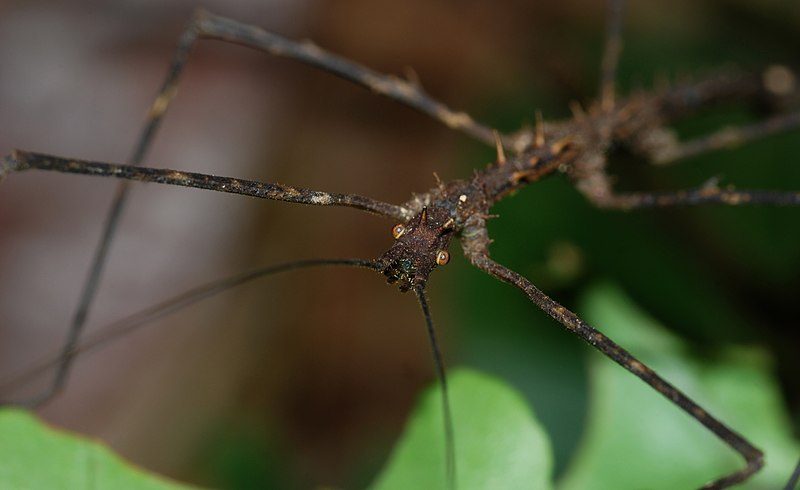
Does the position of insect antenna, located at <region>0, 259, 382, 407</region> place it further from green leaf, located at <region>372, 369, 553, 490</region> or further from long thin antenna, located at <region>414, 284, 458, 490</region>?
green leaf, located at <region>372, 369, 553, 490</region>

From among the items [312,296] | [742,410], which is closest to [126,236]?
[312,296]

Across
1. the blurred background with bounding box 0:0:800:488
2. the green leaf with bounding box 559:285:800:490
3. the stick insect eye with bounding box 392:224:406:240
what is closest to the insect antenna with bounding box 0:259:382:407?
the stick insect eye with bounding box 392:224:406:240

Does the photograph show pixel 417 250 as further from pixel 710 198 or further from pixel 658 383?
pixel 710 198

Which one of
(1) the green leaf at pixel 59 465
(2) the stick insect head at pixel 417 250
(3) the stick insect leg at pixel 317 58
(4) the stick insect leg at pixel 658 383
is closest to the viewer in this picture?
(1) the green leaf at pixel 59 465

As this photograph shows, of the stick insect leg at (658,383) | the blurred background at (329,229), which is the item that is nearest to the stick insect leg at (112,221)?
the blurred background at (329,229)

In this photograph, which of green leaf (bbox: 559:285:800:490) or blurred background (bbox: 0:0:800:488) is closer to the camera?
green leaf (bbox: 559:285:800:490)

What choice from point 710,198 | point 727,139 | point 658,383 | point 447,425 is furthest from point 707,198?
point 447,425

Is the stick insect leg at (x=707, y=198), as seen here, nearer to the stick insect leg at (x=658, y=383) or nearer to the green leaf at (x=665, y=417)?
the green leaf at (x=665, y=417)
